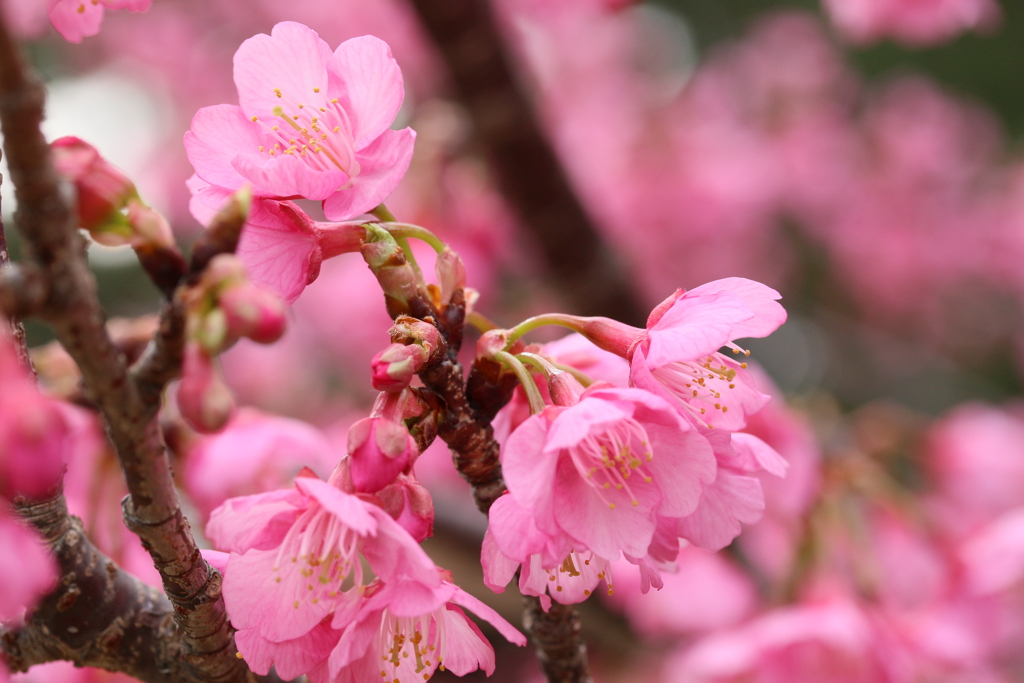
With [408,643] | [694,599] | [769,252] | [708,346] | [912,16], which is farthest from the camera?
[769,252]

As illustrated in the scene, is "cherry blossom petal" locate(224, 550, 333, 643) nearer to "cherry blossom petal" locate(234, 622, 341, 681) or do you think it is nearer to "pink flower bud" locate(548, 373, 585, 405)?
"cherry blossom petal" locate(234, 622, 341, 681)

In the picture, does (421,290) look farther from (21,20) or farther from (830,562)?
(830,562)

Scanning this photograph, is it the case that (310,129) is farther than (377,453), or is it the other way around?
(310,129)

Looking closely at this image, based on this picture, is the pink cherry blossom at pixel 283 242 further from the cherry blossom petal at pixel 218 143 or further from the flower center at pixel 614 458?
the flower center at pixel 614 458

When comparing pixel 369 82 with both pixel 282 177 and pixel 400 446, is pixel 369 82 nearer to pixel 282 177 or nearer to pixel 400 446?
pixel 282 177

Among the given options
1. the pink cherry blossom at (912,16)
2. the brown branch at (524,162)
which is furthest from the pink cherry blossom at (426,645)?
the pink cherry blossom at (912,16)

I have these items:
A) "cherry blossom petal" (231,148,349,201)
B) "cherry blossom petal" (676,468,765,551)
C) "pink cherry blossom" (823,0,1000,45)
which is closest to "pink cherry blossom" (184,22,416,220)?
"cherry blossom petal" (231,148,349,201)

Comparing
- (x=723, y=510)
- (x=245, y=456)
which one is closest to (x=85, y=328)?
(x=723, y=510)
